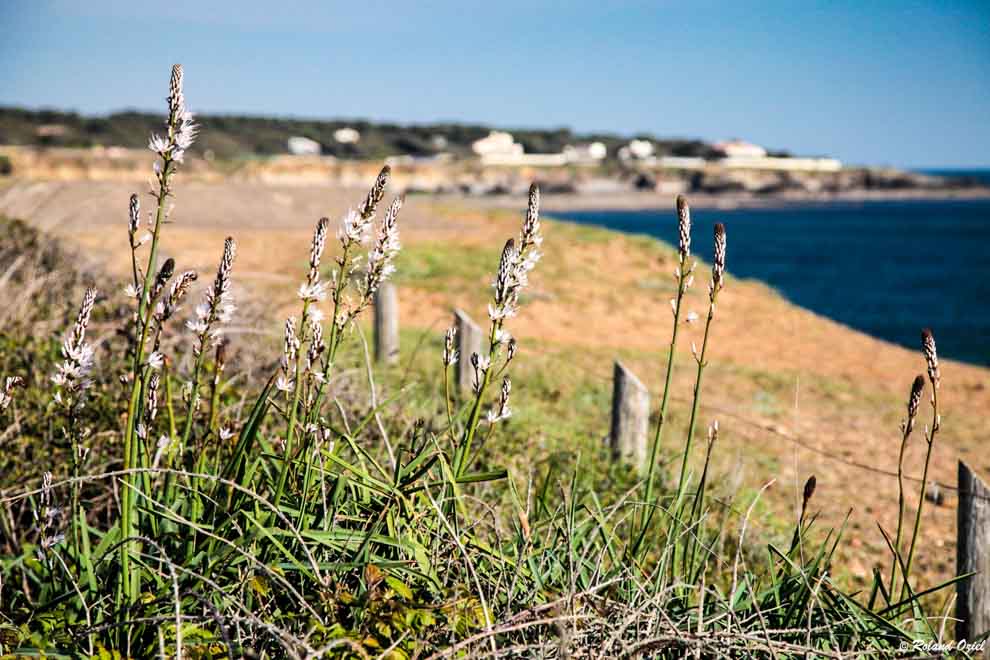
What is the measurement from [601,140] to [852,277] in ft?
346

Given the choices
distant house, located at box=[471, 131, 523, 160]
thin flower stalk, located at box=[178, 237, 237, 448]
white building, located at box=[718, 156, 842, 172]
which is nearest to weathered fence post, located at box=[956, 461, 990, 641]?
thin flower stalk, located at box=[178, 237, 237, 448]

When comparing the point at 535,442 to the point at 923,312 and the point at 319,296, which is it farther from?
the point at 923,312

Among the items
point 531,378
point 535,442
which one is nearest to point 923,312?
point 531,378

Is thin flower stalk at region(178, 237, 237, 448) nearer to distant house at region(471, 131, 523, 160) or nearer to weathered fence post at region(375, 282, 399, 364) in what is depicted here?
weathered fence post at region(375, 282, 399, 364)

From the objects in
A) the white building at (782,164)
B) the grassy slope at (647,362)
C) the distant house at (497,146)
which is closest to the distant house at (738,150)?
the white building at (782,164)

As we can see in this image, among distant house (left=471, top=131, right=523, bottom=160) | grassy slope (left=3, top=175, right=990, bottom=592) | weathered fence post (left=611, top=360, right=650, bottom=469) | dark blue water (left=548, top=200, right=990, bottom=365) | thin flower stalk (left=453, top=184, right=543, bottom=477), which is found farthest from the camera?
distant house (left=471, top=131, right=523, bottom=160)

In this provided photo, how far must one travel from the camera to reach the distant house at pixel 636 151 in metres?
132

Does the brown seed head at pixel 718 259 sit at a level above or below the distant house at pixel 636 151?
below

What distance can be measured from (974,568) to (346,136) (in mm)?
102552

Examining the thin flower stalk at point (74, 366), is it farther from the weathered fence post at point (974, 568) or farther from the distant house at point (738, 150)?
the distant house at point (738, 150)

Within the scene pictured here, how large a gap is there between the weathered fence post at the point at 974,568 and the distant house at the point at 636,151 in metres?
132

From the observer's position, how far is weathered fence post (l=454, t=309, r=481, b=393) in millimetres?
5867

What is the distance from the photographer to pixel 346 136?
331 feet

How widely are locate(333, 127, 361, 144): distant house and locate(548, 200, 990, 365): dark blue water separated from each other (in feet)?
107
